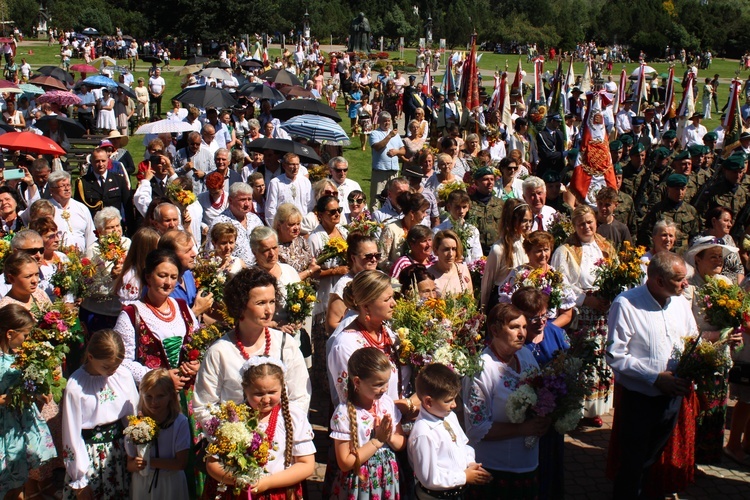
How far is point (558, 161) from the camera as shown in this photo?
15695 millimetres

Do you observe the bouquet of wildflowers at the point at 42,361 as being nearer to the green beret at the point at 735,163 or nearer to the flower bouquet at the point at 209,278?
the flower bouquet at the point at 209,278

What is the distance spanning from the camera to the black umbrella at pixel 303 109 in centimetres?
1666

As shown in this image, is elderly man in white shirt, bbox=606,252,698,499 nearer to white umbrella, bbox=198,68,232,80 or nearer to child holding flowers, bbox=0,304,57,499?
child holding flowers, bbox=0,304,57,499

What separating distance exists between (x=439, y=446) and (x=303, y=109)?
12834mm

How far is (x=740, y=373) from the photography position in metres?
6.97

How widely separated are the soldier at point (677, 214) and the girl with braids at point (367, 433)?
574 centimetres

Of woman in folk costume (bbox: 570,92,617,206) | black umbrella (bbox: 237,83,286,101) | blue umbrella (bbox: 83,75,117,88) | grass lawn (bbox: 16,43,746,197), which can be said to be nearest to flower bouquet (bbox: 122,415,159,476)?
woman in folk costume (bbox: 570,92,617,206)

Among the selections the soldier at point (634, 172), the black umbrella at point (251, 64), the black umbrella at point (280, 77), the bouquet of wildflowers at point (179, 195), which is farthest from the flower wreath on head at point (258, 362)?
the black umbrella at point (251, 64)

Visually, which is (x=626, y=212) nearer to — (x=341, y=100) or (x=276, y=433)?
(x=276, y=433)

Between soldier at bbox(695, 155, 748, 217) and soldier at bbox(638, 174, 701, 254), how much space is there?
5.38ft

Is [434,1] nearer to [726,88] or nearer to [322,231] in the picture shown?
[726,88]

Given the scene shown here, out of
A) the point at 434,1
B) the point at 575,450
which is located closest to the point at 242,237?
the point at 575,450

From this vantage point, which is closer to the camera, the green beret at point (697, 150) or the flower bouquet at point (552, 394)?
the flower bouquet at point (552, 394)

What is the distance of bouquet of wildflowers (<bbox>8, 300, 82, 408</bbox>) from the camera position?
5.31 metres
